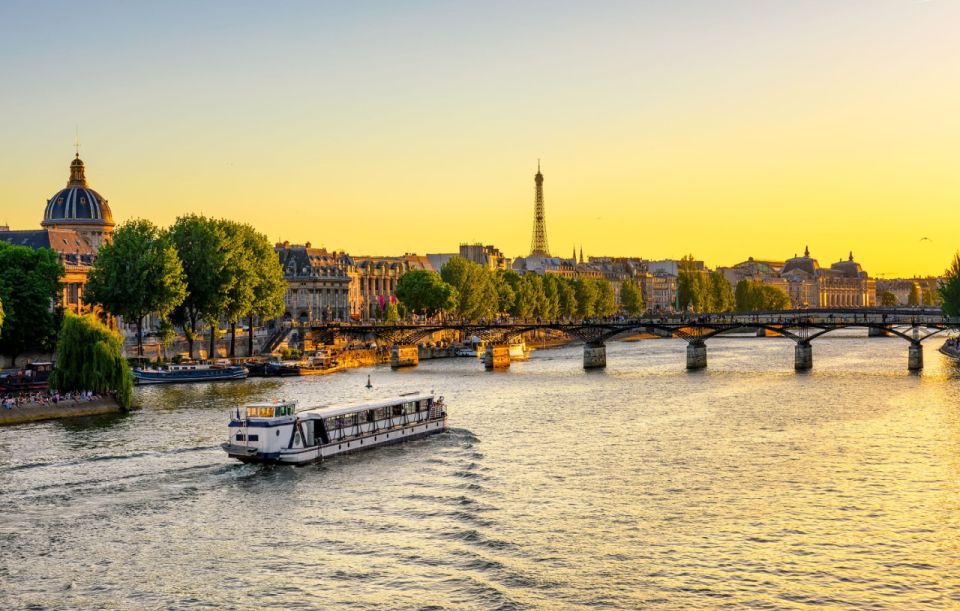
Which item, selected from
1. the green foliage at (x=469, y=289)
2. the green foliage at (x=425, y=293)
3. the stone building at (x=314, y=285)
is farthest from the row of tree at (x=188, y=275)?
the green foliage at (x=469, y=289)

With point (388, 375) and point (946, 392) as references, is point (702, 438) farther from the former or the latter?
point (388, 375)

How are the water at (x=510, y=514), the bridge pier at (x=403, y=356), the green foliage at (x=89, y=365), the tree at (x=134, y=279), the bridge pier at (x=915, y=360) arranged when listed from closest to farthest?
the water at (x=510, y=514)
the green foliage at (x=89, y=365)
the tree at (x=134, y=279)
the bridge pier at (x=915, y=360)
the bridge pier at (x=403, y=356)

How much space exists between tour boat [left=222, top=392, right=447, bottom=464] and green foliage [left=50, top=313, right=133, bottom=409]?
61.1 feet

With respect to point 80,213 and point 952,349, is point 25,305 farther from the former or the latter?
point 952,349

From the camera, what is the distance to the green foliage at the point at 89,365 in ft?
221

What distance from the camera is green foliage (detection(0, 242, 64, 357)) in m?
81.9

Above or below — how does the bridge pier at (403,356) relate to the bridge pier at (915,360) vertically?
above

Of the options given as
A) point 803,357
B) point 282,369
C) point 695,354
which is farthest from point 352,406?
point 803,357

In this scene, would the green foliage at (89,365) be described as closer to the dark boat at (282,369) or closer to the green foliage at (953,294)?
the dark boat at (282,369)

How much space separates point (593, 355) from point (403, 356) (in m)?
19.4

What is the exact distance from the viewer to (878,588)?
3162 cm

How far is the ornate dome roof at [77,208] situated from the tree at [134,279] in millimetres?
62430

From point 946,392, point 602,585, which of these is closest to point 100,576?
point 602,585

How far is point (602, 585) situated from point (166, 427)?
1357 inches
